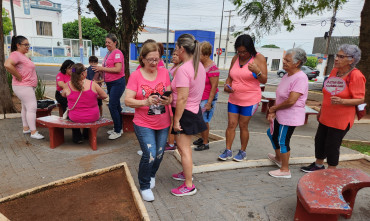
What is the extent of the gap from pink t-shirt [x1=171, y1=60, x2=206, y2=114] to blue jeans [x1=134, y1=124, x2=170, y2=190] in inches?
15.0

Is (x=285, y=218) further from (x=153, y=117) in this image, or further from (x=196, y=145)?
(x=196, y=145)

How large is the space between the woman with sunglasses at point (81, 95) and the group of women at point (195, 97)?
0.05ft

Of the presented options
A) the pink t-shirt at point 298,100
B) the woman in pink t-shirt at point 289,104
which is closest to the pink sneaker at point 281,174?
the woman in pink t-shirt at point 289,104

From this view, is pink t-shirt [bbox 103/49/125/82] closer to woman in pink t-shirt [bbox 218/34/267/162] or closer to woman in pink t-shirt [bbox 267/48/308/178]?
woman in pink t-shirt [bbox 218/34/267/162]

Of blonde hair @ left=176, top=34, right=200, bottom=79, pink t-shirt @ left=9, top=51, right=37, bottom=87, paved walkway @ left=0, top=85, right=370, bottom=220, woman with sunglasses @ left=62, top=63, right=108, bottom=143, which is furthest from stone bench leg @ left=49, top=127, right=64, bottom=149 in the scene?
blonde hair @ left=176, top=34, right=200, bottom=79

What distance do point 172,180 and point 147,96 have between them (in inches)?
50.4

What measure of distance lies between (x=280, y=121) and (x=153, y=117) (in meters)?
1.69

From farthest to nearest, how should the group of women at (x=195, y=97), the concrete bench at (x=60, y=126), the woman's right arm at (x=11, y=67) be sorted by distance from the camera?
the woman's right arm at (x=11, y=67) < the concrete bench at (x=60, y=126) < the group of women at (x=195, y=97)

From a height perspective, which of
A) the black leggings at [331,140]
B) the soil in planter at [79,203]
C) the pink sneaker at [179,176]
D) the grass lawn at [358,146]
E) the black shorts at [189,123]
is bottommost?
the grass lawn at [358,146]

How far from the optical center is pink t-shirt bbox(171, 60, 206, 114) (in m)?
2.55

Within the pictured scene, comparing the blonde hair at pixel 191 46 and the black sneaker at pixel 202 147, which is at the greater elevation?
the blonde hair at pixel 191 46

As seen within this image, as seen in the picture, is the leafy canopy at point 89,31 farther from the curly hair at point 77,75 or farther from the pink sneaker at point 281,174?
the pink sneaker at point 281,174

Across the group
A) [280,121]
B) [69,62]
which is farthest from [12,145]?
[280,121]

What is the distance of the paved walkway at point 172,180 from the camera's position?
8.84 feet
